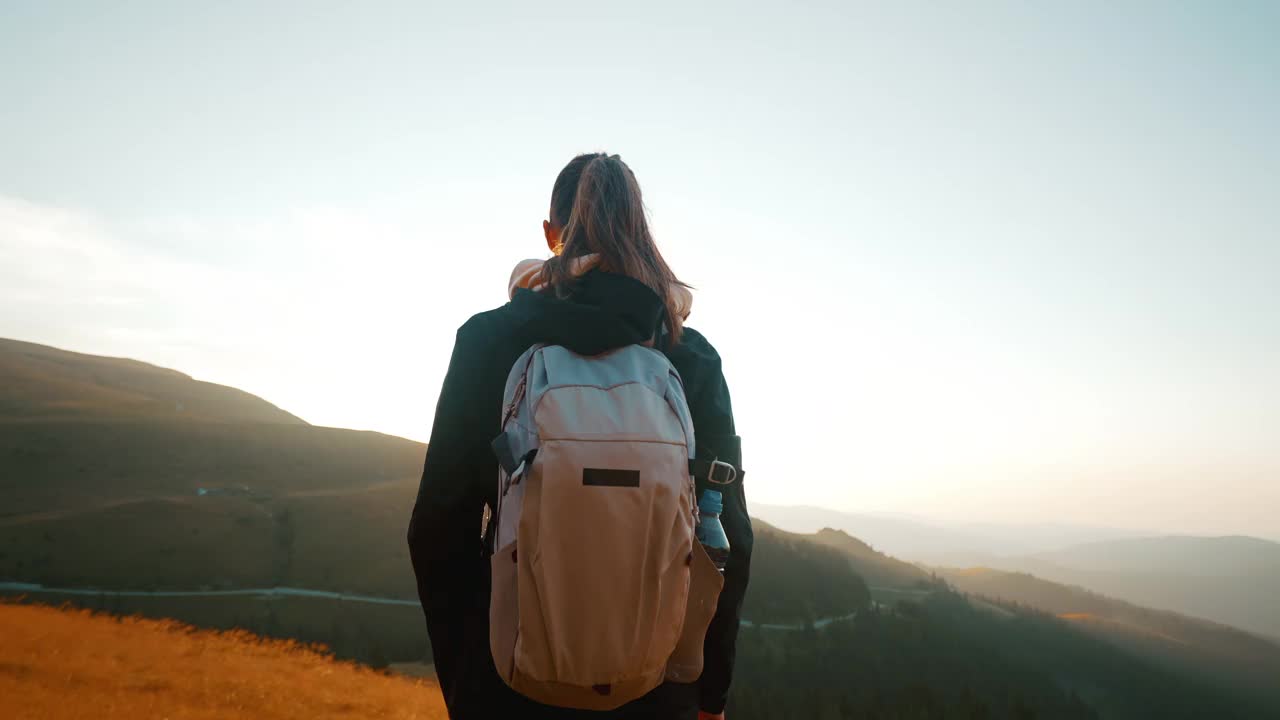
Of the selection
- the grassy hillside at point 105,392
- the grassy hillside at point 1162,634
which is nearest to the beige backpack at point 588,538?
the grassy hillside at point 1162,634

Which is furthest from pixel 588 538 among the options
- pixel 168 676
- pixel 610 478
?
pixel 168 676

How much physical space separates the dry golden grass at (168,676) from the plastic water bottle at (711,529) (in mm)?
5541

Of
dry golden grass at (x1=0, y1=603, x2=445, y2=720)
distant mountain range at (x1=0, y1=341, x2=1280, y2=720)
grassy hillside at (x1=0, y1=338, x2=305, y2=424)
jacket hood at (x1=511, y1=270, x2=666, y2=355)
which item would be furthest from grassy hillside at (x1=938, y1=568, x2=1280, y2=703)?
grassy hillside at (x1=0, y1=338, x2=305, y2=424)

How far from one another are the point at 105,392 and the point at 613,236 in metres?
74.7

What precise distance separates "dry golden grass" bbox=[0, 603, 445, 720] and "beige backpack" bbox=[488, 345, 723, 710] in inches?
208

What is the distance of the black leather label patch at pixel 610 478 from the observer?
2.00 meters

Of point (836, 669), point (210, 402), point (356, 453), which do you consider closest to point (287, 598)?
point (836, 669)

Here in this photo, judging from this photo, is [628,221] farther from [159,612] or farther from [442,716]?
[159,612]

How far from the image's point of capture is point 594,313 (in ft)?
7.38

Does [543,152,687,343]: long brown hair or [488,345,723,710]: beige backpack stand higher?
[543,152,687,343]: long brown hair

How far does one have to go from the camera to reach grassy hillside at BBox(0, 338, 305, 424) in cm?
5106

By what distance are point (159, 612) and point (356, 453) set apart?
27952 millimetres

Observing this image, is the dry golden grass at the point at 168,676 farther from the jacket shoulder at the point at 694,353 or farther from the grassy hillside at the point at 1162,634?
the grassy hillside at the point at 1162,634

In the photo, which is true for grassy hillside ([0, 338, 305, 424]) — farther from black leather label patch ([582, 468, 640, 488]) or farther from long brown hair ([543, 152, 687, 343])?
black leather label patch ([582, 468, 640, 488])
